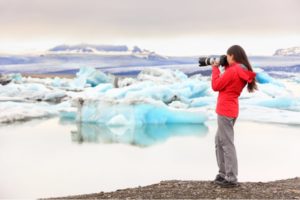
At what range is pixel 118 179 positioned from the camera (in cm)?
657

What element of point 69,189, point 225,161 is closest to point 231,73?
point 225,161

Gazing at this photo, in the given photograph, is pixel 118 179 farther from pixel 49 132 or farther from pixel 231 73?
pixel 49 132

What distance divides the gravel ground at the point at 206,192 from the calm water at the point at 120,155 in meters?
1.89

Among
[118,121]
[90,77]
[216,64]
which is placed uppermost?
[216,64]

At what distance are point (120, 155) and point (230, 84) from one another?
5506 mm

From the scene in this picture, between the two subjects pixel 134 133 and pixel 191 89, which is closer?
pixel 134 133

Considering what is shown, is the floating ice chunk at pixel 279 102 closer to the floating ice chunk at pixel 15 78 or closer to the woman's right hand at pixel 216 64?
the floating ice chunk at pixel 15 78

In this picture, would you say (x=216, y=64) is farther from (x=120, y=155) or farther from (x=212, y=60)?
(x=120, y=155)

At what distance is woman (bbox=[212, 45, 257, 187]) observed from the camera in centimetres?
352

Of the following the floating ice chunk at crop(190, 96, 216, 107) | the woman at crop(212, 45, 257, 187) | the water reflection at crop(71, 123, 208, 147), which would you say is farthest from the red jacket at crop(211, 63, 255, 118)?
the floating ice chunk at crop(190, 96, 216, 107)

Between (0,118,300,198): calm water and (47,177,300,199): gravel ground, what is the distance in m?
1.89

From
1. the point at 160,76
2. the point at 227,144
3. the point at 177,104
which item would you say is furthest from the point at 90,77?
the point at 227,144

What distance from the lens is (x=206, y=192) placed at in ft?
11.5

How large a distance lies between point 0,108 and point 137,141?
5.93 m
